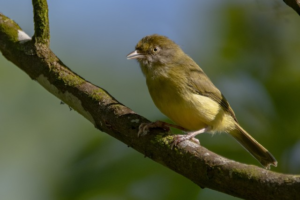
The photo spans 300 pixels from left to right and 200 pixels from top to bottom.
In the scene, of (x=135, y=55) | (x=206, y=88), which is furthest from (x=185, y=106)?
(x=135, y=55)

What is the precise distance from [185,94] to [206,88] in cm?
35

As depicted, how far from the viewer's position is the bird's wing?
4.44 metres

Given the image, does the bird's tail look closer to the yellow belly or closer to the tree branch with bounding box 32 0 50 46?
the yellow belly

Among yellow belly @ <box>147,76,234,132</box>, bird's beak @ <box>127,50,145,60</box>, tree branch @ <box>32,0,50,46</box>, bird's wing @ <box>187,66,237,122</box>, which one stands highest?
bird's wing @ <box>187,66,237,122</box>

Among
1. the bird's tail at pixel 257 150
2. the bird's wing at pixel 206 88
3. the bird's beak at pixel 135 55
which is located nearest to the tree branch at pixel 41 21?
the bird's beak at pixel 135 55

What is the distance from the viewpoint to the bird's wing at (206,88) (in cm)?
444

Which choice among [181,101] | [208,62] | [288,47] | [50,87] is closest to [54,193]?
[50,87]

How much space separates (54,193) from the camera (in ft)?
12.3

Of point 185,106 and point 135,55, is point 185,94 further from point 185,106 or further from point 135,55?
point 135,55

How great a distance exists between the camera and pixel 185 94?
13.8 feet

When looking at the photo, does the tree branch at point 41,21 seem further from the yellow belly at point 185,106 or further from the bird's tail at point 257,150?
the bird's tail at point 257,150

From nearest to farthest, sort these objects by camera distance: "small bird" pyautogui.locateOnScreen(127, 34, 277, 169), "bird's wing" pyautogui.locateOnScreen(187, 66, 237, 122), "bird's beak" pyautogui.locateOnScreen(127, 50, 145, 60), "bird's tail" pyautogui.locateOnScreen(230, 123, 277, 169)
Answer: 1. "bird's tail" pyautogui.locateOnScreen(230, 123, 277, 169)
2. "small bird" pyautogui.locateOnScreen(127, 34, 277, 169)
3. "bird's wing" pyautogui.locateOnScreen(187, 66, 237, 122)
4. "bird's beak" pyautogui.locateOnScreen(127, 50, 145, 60)

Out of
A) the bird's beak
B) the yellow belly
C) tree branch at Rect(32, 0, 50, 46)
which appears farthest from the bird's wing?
tree branch at Rect(32, 0, 50, 46)

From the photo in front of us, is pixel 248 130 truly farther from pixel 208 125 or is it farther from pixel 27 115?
pixel 27 115
